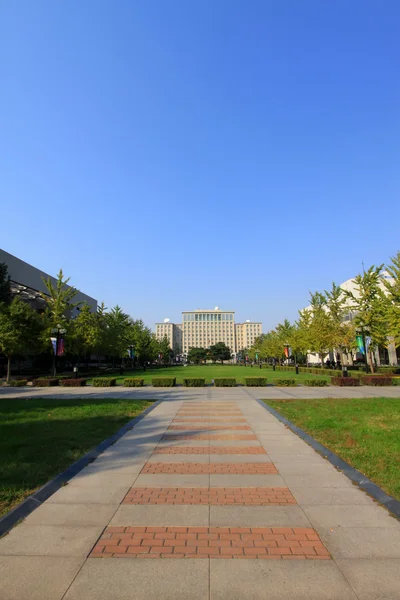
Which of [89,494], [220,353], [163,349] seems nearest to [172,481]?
[89,494]

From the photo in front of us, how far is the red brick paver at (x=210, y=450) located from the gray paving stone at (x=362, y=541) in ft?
12.3

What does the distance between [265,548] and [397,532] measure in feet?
5.25

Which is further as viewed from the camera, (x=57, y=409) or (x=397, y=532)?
(x=57, y=409)

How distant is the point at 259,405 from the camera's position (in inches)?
610

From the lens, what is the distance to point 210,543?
155 inches

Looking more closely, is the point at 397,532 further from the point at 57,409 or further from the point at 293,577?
the point at 57,409

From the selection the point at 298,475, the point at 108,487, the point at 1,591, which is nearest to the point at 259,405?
the point at 298,475

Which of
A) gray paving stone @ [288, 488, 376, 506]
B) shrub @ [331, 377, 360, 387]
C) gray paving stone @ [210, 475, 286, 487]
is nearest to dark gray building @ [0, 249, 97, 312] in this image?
shrub @ [331, 377, 360, 387]

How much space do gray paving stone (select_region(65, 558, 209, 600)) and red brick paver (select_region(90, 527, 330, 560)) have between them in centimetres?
17

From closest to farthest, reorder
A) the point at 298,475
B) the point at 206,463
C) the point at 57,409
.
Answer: the point at 298,475, the point at 206,463, the point at 57,409

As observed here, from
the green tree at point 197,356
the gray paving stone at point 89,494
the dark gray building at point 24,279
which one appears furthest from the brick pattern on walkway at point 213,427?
the green tree at point 197,356

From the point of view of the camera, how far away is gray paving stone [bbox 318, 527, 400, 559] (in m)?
3.74

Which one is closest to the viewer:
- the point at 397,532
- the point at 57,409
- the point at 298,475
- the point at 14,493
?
the point at 397,532

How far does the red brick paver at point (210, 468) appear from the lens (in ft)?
21.5
